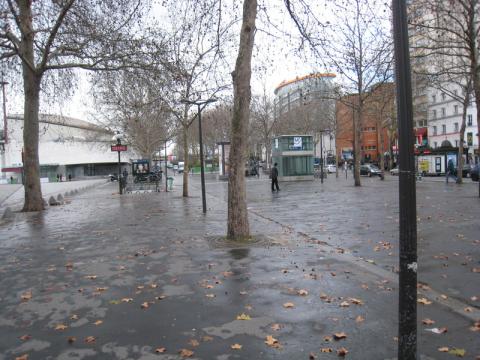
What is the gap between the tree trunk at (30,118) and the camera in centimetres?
1808

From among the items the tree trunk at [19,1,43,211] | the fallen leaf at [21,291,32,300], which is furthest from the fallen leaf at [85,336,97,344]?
the tree trunk at [19,1,43,211]

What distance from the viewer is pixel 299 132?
6869 centimetres

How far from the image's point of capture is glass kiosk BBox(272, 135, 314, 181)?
42500 millimetres

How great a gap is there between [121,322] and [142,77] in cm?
1465

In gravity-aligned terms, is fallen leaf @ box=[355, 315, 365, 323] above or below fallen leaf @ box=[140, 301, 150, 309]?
below

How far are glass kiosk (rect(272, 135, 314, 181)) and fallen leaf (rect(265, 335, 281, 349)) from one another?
3827 cm

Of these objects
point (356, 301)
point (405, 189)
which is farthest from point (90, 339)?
point (405, 189)

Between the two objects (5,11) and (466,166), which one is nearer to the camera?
(5,11)

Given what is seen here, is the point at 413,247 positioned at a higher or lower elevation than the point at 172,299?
higher

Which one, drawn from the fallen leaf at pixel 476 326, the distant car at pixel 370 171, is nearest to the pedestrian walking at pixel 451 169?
the distant car at pixel 370 171

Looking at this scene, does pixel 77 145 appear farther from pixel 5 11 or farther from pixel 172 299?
pixel 172 299

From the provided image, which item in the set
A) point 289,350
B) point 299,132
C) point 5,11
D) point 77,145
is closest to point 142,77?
point 5,11

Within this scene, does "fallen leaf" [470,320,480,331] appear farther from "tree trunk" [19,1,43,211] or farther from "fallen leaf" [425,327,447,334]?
"tree trunk" [19,1,43,211]

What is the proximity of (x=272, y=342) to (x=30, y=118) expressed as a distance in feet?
57.6
